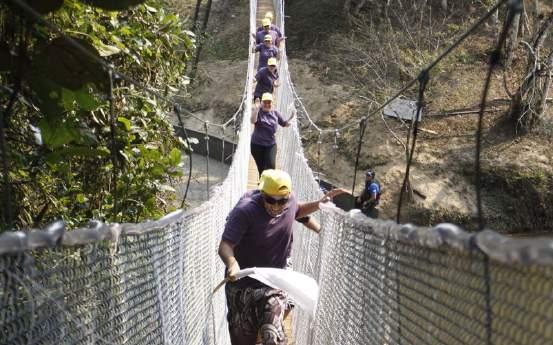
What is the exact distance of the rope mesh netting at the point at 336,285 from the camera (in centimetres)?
90

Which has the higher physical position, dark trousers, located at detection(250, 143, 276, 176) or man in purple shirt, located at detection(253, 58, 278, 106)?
man in purple shirt, located at detection(253, 58, 278, 106)

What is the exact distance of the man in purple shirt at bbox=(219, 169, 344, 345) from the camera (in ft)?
7.55

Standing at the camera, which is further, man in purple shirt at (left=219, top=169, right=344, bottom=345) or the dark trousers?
the dark trousers

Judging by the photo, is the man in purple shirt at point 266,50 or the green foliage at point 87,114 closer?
the green foliage at point 87,114

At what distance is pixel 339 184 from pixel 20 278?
376 inches

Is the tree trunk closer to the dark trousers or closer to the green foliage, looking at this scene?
the dark trousers

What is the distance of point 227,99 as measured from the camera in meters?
13.4

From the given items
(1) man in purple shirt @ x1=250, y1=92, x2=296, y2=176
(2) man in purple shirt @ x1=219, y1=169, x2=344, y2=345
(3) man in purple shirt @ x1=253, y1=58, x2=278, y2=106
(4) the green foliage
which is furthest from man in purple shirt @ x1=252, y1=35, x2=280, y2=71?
(2) man in purple shirt @ x1=219, y1=169, x2=344, y2=345

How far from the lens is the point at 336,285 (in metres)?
2.17

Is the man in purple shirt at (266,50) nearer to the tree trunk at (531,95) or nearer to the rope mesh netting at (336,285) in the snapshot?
the tree trunk at (531,95)

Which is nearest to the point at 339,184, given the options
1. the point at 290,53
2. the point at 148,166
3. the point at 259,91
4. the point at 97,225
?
the point at 259,91

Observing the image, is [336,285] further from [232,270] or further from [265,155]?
[265,155]

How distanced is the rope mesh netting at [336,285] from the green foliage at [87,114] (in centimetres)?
27

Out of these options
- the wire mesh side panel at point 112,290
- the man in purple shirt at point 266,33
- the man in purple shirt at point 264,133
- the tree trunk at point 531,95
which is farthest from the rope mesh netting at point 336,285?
the tree trunk at point 531,95
